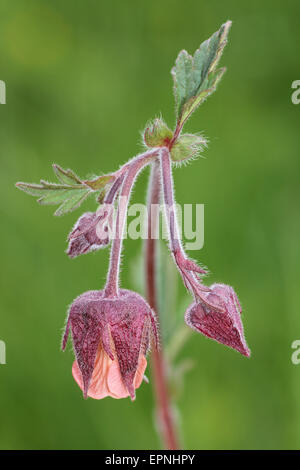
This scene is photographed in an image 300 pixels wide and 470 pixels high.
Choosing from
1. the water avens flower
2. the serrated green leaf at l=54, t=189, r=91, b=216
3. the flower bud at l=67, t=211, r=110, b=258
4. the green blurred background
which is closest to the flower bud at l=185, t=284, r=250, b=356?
the water avens flower

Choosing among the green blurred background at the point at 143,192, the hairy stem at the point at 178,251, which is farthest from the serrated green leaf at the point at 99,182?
the green blurred background at the point at 143,192

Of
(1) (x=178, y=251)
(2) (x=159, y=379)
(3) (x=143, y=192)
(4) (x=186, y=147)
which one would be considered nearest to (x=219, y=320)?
(1) (x=178, y=251)

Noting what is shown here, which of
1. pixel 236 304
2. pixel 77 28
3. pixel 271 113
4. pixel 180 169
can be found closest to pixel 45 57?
pixel 77 28

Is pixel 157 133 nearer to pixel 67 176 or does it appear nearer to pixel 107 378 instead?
pixel 67 176

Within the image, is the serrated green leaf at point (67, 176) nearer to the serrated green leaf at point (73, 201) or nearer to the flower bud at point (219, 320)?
the serrated green leaf at point (73, 201)

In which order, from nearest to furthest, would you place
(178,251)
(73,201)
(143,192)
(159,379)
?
1. (178,251)
2. (73,201)
3. (159,379)
4. (143,192)
